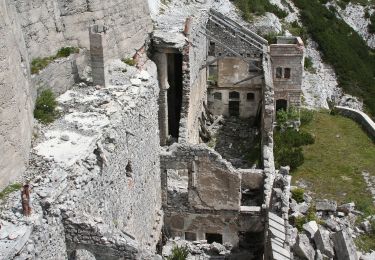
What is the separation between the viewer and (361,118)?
102 ft

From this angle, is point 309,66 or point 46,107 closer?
point 46,107

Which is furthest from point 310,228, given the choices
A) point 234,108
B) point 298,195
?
point 234,108

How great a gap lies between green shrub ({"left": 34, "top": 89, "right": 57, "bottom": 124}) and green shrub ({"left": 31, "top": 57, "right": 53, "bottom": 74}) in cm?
61

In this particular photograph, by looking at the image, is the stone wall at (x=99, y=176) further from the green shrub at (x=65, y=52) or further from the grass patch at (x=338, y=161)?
the grass patch at (x=338, y=161)

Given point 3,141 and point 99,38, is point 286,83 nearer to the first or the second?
point 99,38

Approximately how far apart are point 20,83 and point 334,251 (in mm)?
10873

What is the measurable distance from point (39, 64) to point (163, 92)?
304 inches

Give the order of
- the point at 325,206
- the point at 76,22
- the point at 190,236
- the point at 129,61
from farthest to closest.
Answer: the point at 325,206, the point at 190,236, the point at 129,61, the point at 76,22

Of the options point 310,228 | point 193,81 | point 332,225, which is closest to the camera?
point 310,228

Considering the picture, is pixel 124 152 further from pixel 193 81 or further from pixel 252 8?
pixel 252 8

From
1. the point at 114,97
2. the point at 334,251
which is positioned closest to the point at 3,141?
the point at 114,97

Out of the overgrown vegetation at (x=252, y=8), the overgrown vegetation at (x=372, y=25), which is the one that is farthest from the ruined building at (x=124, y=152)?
the overgrown vegetation at (x=372, y=25)

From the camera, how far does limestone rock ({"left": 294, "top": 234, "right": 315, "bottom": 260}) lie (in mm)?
15194

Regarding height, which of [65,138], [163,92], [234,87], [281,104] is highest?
[65,138]
